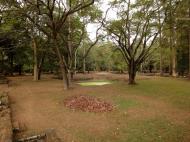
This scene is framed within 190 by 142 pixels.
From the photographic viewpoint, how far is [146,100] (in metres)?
13.8

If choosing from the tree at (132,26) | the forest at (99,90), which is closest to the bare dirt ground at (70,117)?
the forest at (99,90)

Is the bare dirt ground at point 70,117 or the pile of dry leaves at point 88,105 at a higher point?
the pile of dry leaves at point 88,105

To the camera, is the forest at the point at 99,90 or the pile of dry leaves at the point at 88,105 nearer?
the forest at the point at 99,90

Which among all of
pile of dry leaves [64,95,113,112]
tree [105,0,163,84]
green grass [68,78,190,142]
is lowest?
green grass [68,78,190,142]

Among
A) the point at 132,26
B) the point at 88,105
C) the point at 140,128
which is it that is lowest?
the point at 140,128

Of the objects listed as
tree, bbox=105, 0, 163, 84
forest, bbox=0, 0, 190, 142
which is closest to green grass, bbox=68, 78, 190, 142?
forest, bbox=0, 0, 190, 142

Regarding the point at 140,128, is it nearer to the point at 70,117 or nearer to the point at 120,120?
the point at 120,120

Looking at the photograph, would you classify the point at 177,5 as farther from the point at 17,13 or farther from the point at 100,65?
the point at 100,65


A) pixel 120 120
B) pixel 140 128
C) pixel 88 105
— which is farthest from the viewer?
pixel 88 105

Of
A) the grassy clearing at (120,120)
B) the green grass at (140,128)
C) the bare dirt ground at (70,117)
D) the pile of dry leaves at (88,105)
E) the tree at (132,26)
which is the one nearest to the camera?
the green grass at (140,128)

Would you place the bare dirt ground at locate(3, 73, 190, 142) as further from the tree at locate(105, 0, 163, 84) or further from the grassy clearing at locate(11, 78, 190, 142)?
the tree at locate(105, 0, 163, 84)

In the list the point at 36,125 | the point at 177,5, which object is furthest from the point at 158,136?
the point at 177,5

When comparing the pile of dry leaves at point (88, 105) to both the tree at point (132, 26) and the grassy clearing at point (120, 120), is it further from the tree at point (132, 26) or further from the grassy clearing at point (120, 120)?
the tree at point (132, 26)

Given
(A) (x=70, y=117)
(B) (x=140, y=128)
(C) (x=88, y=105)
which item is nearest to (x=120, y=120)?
(B) (x=140, y=128)
